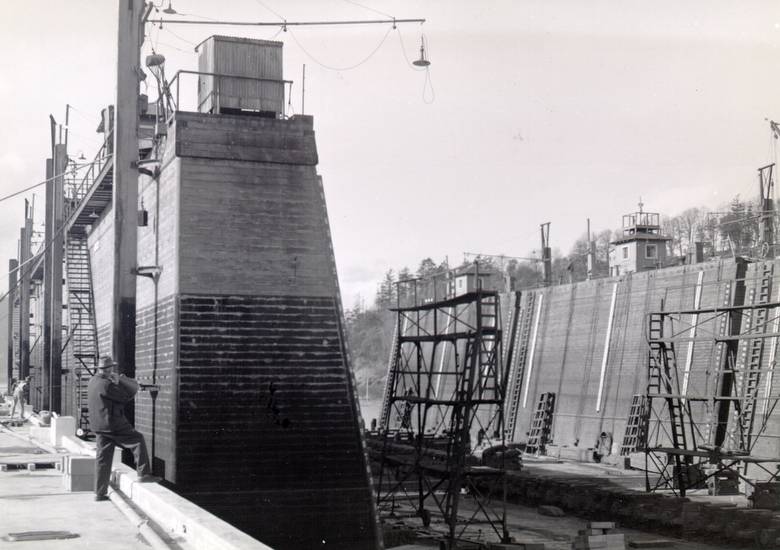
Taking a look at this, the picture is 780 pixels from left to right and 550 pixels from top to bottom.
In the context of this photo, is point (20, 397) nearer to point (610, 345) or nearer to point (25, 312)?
point (25, 312)

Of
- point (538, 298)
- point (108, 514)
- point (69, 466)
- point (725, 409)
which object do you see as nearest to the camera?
point (108, 514)

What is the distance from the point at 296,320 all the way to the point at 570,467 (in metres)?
22.1

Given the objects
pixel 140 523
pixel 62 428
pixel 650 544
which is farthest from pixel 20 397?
Answer: pixel 140 523

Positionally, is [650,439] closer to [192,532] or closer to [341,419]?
[341,419]

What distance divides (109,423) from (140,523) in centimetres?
237

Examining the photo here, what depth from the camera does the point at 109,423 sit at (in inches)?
496

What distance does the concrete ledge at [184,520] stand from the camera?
809 centimetres

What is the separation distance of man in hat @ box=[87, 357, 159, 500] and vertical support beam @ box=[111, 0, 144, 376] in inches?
87.5

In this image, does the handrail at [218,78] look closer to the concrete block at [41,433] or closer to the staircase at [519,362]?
the concrete block at [41,433]

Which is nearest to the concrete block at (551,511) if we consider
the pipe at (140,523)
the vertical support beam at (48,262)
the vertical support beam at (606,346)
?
the vertical support beam at (48,262)

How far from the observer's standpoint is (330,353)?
65.5 feet

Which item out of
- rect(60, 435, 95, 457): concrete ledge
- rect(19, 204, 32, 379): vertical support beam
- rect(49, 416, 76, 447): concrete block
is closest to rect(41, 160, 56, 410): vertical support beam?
rect(19, 204, 32, 379): vertical support beam

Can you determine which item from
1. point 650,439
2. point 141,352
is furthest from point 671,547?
point 650,439

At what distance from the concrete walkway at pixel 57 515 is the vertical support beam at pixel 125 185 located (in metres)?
2.42
